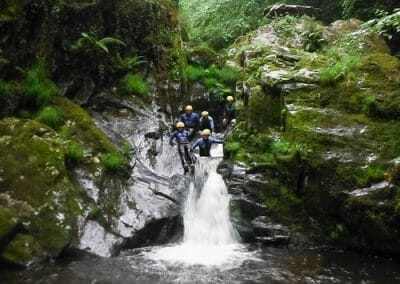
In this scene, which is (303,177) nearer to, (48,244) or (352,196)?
(352,196)

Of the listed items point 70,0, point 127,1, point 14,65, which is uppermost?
point 127,1

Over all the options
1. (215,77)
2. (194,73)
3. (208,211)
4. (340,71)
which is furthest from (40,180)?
(215,77)

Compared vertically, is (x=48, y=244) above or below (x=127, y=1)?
below

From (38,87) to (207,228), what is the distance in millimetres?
5172

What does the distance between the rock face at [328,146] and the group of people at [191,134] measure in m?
1.31

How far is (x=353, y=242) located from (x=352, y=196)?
0.98 metres

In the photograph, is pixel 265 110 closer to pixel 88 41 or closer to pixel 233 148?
pixel 233 148

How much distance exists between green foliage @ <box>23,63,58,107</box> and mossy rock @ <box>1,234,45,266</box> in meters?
3.80

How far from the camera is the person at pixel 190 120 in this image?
13.5 m

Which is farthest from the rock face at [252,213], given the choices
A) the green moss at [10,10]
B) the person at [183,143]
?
the green moss at [10,10]

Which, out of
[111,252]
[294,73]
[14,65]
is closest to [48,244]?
[111,252]

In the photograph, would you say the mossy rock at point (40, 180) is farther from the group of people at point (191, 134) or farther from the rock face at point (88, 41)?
the group of people at point (191, 134)

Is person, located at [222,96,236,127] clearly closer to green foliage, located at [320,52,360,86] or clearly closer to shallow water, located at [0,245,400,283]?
green foliage, located at [320,52,360,86]

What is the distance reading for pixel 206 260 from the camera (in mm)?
8219
